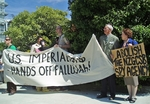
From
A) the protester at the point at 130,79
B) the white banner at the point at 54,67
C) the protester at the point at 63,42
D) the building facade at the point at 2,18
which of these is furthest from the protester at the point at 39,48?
the building facade at the point at 2,18

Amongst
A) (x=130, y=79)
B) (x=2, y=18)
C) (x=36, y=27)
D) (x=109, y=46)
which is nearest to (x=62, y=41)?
(x=109, y=46)

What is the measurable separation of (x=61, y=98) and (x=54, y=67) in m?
1.02

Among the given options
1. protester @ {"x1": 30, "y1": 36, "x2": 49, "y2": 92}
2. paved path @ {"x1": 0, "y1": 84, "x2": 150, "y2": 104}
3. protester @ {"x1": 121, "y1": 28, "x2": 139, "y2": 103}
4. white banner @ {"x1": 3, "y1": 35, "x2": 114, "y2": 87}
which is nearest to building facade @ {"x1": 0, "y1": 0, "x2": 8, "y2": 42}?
protester @ {"x1": 30, "y1": 36, "x2": 49, "y2": 92}

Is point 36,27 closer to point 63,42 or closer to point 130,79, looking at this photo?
point 63,42

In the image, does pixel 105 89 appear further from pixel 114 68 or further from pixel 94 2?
pixel 94 2

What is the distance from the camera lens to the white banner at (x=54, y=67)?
6.06 metres

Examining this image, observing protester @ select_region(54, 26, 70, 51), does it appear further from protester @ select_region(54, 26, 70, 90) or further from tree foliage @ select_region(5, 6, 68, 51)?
tree foliage @ select_region(5, 6, 68, 51)

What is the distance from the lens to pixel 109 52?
18.5 feet

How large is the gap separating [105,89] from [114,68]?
25.1 inches

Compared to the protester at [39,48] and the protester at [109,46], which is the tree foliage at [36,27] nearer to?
the protester at [39,48]

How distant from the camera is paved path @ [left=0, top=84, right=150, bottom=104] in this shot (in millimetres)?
5523

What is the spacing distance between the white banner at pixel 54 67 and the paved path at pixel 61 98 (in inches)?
12.6

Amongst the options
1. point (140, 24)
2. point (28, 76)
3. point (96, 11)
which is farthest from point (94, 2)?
point (28, 76)

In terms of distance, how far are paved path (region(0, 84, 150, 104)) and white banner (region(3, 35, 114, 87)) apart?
0.32 meters
